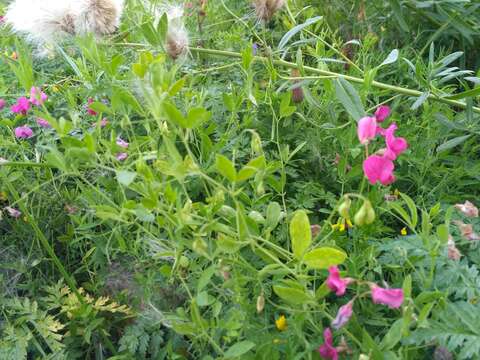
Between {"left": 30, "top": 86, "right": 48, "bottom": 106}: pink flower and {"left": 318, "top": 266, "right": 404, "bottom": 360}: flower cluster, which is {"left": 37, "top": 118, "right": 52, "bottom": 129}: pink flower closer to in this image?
{"left": 30, "top": 86, "right": 48, "bottom": 106}: pink flower

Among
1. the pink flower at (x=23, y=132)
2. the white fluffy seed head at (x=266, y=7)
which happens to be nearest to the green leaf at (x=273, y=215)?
the white fluffy seed head at (x=266, y=7)

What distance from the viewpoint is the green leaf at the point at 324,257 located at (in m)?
0.79

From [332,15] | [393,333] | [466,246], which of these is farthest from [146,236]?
[332,15]

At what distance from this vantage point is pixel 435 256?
0.94 meters

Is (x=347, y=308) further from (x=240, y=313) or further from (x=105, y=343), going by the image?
(x=105, y=343)

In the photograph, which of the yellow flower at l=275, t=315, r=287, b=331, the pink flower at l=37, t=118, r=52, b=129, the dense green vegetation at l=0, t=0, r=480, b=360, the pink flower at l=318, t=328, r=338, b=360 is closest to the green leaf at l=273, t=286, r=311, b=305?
the dense green vegetation at l=0, t=0, r=480, b=360

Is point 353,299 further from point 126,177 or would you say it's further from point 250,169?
point 126,177

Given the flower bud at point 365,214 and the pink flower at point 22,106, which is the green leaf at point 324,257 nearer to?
the flower bud at point 365,214

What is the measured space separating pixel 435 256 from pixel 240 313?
1.11ft

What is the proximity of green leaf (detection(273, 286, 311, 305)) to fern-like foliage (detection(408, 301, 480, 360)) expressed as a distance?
0.63ft

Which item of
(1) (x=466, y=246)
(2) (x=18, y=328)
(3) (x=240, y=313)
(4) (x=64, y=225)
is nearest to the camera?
(3) (x=240, y=313)

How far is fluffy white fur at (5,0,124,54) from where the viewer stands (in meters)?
1.39

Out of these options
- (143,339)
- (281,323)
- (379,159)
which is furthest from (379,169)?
(143,339)

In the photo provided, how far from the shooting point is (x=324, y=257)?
2.64ft
